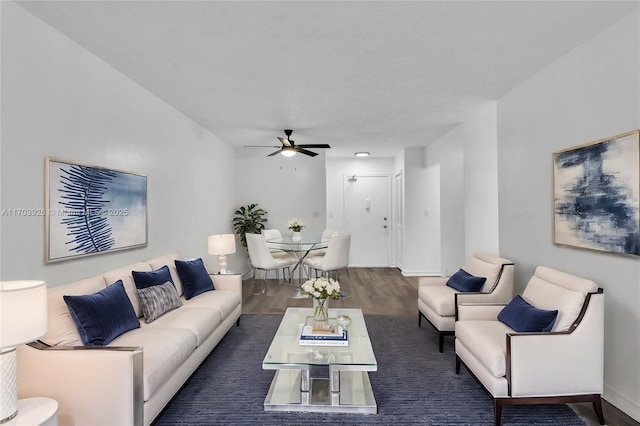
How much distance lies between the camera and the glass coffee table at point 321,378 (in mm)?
2258

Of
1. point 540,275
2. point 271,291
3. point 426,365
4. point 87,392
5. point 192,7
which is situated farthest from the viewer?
point 271,291

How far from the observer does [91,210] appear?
2684 mm

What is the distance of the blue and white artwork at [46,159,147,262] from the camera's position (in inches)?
92.3

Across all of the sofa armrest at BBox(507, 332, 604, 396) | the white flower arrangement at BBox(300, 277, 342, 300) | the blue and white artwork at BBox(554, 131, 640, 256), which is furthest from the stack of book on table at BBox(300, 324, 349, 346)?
the blue and white artwork at BBox(554, 131, 640, 256)

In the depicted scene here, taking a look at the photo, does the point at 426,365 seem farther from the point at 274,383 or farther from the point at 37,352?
the point at 37,352

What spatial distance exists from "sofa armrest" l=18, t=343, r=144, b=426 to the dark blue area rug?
0.49 m

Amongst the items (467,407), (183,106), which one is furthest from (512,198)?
(183,106)

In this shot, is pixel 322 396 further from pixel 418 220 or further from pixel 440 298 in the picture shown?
pixel 418 220

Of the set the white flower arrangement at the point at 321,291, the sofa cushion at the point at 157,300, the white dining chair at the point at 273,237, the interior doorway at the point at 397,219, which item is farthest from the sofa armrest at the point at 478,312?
the interior doorway at the point at 397,219

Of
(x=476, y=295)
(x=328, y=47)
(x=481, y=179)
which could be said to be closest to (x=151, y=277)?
(x=328, y=47)

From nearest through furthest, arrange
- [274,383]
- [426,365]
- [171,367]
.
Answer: [171,367]
[274,383]
[426,365]

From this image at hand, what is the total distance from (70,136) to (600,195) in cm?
369

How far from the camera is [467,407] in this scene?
2.38 meters

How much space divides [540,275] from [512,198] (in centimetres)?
105
